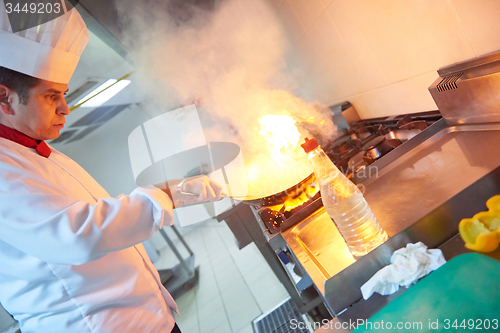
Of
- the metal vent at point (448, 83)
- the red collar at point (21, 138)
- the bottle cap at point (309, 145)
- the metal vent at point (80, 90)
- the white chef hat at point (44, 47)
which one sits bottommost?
the metal vent at point (448, 83)

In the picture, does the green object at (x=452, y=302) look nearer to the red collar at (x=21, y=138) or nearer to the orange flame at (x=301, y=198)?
the orange flame at (x=301, y=198)

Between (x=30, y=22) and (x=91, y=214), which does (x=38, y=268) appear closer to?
(x=91, y=214)

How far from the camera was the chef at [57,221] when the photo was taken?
2.78ft

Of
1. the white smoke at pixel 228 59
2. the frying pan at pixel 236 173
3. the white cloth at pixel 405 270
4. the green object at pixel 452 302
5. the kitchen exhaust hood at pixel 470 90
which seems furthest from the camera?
the white smoke at pixel 228 59

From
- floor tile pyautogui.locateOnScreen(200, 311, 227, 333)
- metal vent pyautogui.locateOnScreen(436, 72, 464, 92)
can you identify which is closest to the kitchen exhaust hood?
metal vent pyautogui.locateOnScreen(436, 72, 464, 92)

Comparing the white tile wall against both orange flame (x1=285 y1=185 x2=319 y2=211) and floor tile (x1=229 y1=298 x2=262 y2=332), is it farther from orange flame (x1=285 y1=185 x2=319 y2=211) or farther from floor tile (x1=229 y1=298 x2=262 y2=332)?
floor tile (x1=229 y1=298 x2=262 y2=332)

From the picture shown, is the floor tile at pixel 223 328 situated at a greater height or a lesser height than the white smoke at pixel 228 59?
lesser

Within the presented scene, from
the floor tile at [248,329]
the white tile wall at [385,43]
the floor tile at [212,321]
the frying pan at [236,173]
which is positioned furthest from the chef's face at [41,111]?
the floor tile at [212,321]

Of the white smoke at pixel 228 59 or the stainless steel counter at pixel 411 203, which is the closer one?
the stainless steel counter at pixel 411 203

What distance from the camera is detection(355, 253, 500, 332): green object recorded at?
1.75 feet

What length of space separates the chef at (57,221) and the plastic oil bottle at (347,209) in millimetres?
409

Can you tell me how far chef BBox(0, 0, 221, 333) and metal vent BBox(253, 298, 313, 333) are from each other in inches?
48.0

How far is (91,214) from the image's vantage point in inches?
33.6

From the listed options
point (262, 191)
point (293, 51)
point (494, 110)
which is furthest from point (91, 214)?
point (293, 51)
